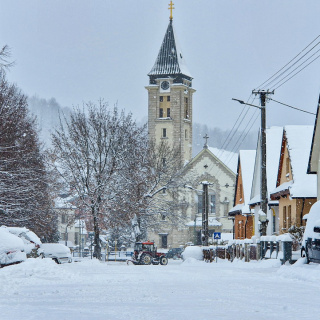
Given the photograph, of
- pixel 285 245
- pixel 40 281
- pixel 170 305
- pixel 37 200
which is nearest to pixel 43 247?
pixel 37 200

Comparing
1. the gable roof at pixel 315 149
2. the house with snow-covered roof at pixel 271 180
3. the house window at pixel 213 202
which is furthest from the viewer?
the house window at pixel 213 202

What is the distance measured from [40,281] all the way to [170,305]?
7.17 metres

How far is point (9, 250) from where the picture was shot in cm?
2238

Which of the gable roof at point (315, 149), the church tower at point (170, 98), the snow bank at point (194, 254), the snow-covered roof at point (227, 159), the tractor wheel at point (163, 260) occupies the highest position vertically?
the church tower at point (170, 98)

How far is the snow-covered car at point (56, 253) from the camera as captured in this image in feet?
121

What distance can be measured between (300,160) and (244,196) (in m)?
15.8

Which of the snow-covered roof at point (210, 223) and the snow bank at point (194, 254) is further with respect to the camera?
the snow-covered roof at point (210, 223)

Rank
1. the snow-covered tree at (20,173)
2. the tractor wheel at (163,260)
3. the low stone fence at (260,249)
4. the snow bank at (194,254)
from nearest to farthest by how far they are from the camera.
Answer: the low stone fence at (260,249) → the snow-covered tree at (20,173) → the tractor wheel at (163,260) → the snow bank at (194,254)

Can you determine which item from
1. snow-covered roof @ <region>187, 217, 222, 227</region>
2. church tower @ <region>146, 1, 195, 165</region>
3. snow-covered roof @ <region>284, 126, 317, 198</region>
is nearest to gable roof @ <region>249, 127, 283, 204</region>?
snow-covered roof @ <region>284, 126, 317, 198</region>

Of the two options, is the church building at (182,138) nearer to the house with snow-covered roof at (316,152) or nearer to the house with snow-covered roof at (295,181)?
the house with snow-covered roof at (295,181)

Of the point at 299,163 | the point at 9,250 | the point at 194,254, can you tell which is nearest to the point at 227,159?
the point at 194,254

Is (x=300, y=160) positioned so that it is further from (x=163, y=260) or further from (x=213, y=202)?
(x=213, y=202)

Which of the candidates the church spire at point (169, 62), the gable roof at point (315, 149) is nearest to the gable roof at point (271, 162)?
the gable roof at point (315, 149)

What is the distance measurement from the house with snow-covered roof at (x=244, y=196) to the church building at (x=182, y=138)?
38.9 meters
